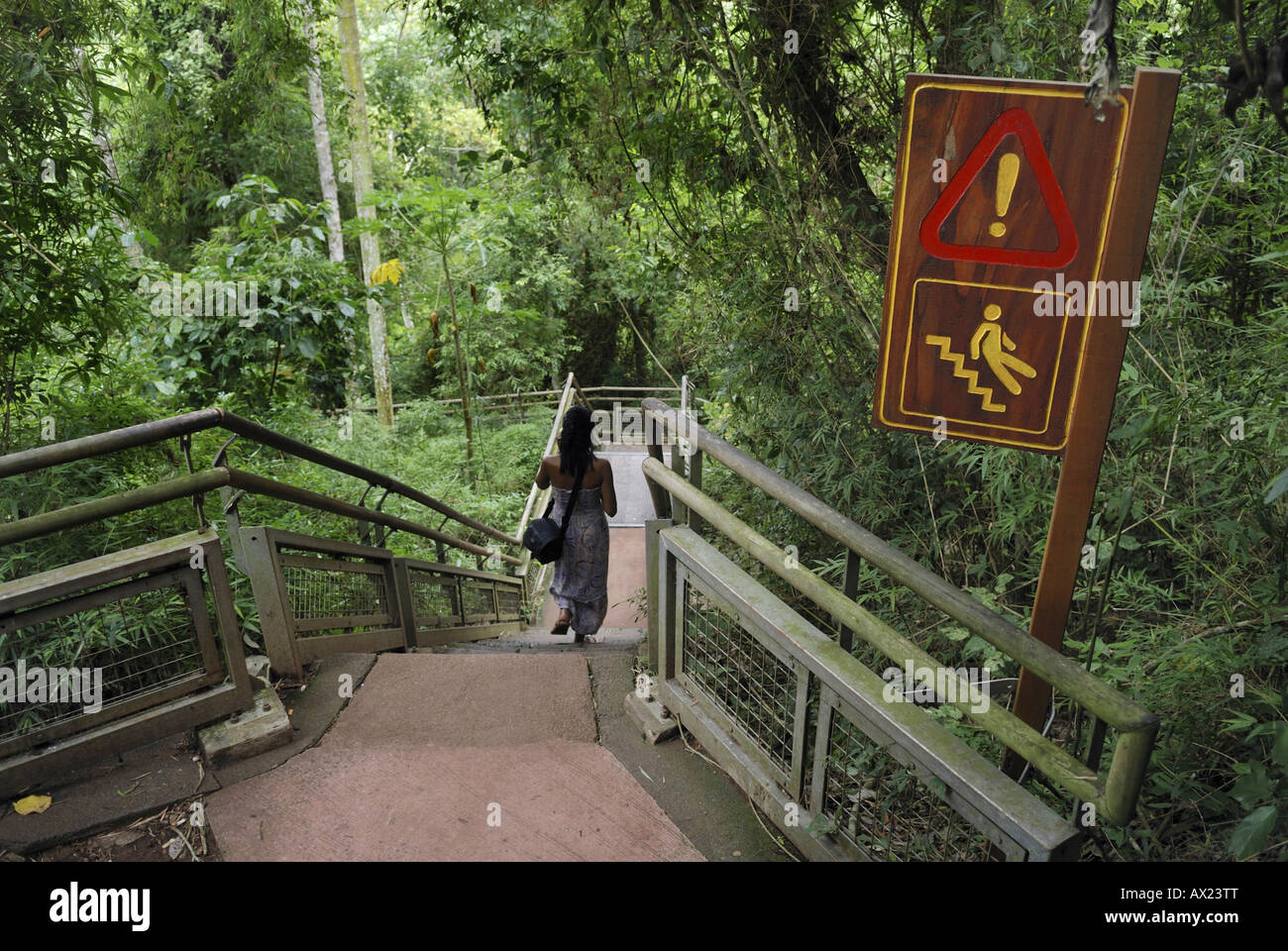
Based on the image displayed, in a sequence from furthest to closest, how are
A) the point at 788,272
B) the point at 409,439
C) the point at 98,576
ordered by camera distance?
1. the point at 409,439
2. the point at 788,272
3. the point at 98,576

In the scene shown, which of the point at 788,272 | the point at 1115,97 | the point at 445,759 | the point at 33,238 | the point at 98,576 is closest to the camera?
the point at 1115,97

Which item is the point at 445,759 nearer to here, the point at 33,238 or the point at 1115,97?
the point at 1115,97

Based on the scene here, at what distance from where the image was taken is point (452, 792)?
8.84 ft

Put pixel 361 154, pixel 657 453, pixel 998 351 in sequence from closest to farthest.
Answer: pixel 998 351 < pixel 657 453 < pixel 361 154

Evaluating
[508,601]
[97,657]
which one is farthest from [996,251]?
[508,601]

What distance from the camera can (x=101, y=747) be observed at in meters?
2.62

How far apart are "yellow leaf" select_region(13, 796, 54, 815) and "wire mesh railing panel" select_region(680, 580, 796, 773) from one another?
2120 millimetres

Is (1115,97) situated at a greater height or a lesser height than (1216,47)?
lesser

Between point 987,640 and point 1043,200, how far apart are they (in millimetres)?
1161

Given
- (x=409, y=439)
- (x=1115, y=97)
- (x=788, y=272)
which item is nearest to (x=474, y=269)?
(x=409, y=439)

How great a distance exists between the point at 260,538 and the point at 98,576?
0.62m

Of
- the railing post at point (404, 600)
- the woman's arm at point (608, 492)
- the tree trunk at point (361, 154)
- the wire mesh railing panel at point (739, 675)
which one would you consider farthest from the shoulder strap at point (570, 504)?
the tree trunk at point (361, 154)

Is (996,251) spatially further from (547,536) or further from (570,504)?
(547,536)

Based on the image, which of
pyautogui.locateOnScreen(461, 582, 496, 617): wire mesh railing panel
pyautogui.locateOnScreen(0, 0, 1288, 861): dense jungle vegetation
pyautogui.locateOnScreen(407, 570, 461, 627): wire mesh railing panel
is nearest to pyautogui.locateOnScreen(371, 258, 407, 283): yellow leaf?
pyautogui.locateOnScreen(0, 0, 1288, 861): dense jungle vegetation
